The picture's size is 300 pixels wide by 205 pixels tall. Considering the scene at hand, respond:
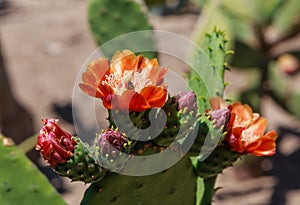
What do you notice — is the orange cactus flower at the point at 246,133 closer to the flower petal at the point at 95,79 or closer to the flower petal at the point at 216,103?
the flower petal at the point at 216,103

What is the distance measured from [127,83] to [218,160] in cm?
32

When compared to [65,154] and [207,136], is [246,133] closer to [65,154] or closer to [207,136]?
[207,136]

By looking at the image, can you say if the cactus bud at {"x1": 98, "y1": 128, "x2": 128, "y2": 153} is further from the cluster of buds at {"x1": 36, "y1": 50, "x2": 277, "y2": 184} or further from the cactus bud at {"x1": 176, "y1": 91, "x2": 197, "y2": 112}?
the cactus bud at {"x1": 176, "y1": 91, "x2": 197, "y2": 112}

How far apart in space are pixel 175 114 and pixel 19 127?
260 centimetres

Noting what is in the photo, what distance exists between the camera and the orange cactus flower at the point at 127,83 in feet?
3.38

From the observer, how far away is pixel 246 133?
128cm

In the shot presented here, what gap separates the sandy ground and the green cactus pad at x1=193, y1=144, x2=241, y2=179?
7.28 feet

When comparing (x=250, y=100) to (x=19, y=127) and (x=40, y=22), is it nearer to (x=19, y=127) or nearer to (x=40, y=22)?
(x=19, y=127)

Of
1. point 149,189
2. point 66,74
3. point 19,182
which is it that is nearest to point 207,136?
point 149,189

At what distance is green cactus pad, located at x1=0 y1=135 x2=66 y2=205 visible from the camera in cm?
148

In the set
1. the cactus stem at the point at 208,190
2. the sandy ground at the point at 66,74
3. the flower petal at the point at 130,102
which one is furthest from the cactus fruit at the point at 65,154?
the sandy ground at the point at 66,74

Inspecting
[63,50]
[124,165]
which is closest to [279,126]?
[63,50]

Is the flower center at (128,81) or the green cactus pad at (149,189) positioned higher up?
the flower center at (128,81)

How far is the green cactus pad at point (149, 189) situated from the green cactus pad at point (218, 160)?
0.11 feet
